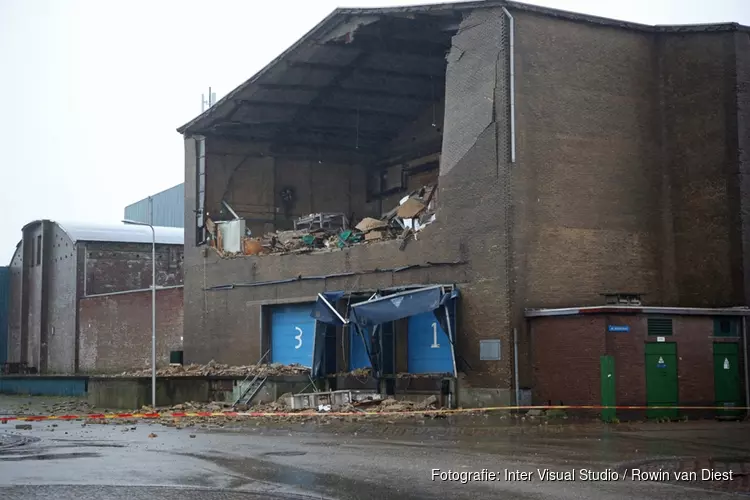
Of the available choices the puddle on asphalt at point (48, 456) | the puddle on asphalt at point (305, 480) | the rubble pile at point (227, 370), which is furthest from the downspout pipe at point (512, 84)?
the puddle on asphalt at point (48, 456)

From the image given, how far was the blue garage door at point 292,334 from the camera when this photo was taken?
34344 mm

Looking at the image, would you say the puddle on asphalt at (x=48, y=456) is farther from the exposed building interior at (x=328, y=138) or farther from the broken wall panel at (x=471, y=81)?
the exposed building interior at (x=328, y=138)

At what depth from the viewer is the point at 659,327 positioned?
25.5 m

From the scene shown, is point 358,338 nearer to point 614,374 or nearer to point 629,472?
point 614,374

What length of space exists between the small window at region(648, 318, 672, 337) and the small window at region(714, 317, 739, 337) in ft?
5.68

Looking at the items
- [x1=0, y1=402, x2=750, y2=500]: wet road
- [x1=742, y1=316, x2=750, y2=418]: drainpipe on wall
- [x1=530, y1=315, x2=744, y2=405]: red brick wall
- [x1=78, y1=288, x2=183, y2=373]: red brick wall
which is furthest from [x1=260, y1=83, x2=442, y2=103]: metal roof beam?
[x1=742, y1=316, x2=750, y2=418]: drainpipe on wall

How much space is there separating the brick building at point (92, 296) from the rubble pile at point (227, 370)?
10.4 m

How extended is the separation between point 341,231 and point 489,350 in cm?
1060

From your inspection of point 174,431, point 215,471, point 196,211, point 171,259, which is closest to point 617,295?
point 174,431

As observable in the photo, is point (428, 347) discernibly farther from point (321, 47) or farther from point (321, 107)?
point (321, 107)

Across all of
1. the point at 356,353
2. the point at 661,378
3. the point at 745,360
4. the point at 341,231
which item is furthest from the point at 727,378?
the point at 341,231

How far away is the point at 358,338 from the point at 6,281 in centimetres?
3503

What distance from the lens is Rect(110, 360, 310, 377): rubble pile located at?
32812 millimetres

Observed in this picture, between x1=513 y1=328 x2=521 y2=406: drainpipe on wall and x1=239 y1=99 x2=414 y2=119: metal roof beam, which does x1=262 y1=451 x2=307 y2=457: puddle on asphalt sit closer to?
x1=513 y1=328 x2=521 y2=406: drainpipe on wall
